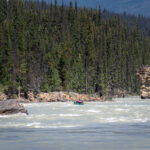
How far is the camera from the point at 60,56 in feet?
278

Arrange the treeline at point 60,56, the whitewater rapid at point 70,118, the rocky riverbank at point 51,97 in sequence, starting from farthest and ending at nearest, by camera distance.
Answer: the treeline at point 60,56 → the rocky riverbank at point 51,97 → the whitewater rapid at point 70,118

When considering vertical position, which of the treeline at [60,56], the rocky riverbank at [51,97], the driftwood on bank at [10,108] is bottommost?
the rocky riverbank at [51,97]

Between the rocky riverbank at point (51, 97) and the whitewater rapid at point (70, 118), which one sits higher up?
the whitewater rapid at point (70, 118)

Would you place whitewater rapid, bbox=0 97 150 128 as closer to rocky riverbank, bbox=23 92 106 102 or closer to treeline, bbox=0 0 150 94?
rocky riverbank, bbox=23 92 106 102

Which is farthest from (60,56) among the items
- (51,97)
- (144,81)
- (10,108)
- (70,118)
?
(70,118)

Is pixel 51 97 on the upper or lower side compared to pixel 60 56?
lower

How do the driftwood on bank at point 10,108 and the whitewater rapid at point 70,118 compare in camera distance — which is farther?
the driftwood on bank at point 10,108

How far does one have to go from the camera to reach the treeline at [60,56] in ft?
245

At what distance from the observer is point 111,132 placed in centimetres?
1703

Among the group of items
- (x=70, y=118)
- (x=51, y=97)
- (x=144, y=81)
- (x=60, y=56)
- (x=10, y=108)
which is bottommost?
(x=51, y=97)

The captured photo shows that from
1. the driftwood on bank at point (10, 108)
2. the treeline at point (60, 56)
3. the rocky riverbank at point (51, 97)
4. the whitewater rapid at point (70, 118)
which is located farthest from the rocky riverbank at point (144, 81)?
the driftwood on bank at point (10, 108)

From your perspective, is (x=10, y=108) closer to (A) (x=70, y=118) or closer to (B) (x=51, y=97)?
(A) (x=70, y=118)

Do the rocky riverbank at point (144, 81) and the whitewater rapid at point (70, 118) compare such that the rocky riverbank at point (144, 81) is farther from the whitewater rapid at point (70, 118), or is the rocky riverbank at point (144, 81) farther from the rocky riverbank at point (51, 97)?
the whitewater rapid at point (70, 118)

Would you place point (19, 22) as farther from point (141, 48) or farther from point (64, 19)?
point (141, 48)
